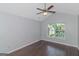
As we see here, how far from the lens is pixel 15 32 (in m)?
3.83

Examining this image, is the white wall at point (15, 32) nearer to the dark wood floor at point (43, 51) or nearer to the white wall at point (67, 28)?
the dark wood floor at point (43, 51)

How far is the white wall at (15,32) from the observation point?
3326 millimetres

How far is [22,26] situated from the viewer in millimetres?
4152

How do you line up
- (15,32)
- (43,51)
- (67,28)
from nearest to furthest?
1. (15,32)
2. (43,51)
3. (67,28)

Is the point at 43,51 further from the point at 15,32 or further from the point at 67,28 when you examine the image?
the point at 67,28

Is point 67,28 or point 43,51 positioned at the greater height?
point 67,28

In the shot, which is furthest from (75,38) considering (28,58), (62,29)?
(28,58)

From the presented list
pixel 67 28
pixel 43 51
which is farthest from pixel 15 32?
pixel 67 28

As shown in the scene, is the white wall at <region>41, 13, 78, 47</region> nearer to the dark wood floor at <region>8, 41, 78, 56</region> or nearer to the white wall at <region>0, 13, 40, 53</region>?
the dark wood floor at <region>8, 41, 78, 56</region>

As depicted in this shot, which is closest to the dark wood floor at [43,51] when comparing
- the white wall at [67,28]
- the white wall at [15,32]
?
the white wall at [15,32]

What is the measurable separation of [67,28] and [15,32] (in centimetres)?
306

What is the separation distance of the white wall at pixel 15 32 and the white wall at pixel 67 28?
4.44 feet

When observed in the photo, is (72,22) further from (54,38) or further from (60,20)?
(54,38)

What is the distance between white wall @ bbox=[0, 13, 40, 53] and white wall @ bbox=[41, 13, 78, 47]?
53.2 inches
